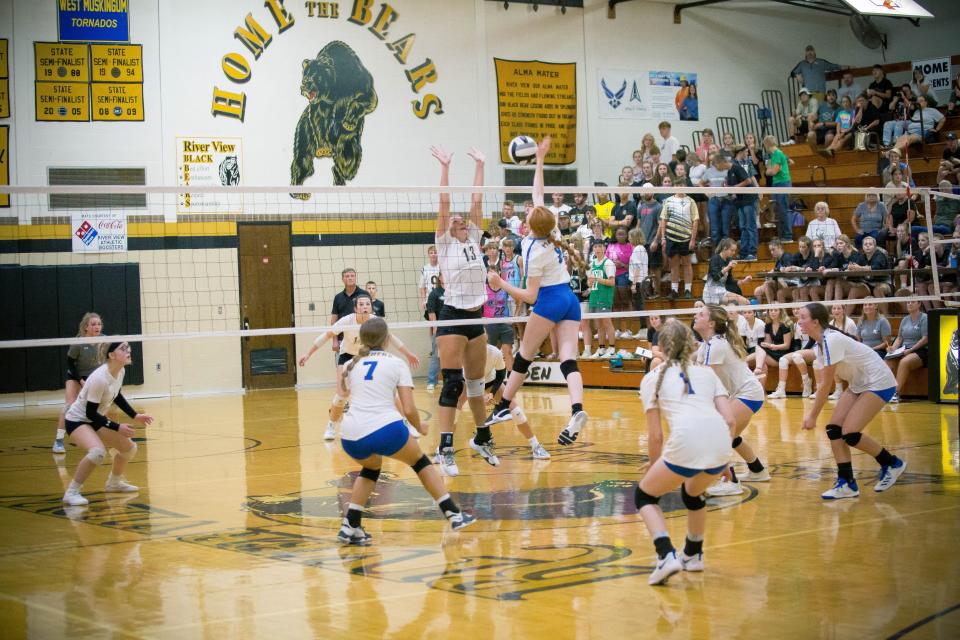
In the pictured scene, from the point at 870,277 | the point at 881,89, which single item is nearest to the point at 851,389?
the point at 870,277

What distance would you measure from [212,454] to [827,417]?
781 cm

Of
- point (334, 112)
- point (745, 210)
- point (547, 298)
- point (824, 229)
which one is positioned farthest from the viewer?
point (334, 112)

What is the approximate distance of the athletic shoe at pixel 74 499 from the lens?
31.8 feet

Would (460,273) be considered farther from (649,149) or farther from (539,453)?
(649,149)

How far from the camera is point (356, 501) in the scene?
771 centimetres

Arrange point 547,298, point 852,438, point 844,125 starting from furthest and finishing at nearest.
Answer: point 844,125 → point 547,298 → point 852,438

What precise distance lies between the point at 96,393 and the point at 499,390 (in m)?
6.12

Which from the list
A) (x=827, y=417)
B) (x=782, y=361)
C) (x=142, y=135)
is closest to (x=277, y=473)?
(x=827, y=417)

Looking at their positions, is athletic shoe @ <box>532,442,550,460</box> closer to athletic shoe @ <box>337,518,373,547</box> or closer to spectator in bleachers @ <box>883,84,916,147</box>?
athletic shoe @ <box>337,518,373,547</box>

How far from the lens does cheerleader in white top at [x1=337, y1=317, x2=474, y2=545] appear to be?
7.41 meters

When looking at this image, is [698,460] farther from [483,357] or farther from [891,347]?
[891,347]

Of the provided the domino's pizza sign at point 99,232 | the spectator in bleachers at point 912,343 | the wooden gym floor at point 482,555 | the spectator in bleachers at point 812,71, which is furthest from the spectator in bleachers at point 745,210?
the domino's pizza sign at point 99,232

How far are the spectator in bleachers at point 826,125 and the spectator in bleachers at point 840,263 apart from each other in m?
7.23

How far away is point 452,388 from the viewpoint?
34.1ft
